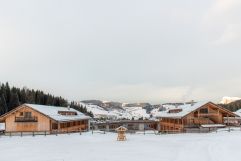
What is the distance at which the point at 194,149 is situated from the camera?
112 feet

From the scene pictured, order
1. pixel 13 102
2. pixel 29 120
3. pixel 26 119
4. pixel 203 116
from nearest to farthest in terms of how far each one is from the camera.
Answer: pixel 29 120 < pixel 26 119 < pixel 203 116 < pixel 13 102

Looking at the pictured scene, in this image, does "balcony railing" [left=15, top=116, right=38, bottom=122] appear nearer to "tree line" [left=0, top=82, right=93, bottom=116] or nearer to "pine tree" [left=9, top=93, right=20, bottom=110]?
"tree line" [left=0, top=82, right=93, bottom=116]

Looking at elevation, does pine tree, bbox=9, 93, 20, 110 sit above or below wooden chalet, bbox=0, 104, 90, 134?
above

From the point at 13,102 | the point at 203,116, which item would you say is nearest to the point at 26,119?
the point at 203,116

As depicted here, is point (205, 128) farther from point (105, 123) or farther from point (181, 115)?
point (105, 123)

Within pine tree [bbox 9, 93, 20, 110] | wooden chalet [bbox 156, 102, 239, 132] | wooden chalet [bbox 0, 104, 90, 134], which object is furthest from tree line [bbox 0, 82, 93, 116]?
wooden chalet [bbox 156, 102, 239, 132]

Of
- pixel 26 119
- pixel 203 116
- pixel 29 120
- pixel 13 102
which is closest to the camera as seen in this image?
pixel 29 120

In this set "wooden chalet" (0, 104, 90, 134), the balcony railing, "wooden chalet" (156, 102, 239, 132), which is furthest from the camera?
"wooden chalet" (156, 102, 239, 132)

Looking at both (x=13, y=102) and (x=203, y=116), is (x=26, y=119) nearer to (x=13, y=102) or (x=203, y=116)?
(x=203, y=116)

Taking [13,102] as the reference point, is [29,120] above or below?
below

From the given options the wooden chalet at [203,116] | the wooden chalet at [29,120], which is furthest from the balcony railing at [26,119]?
the wooden chalet at [203,116]

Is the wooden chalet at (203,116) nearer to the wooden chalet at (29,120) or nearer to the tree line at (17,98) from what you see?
the wooden chalet at (29,120)

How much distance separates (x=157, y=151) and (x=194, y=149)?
3.90m

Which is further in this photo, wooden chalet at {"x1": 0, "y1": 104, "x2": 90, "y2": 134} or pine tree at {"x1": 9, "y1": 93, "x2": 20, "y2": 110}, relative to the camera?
pine tree at {"x1": 9, "y1": 93, "x2": 20, "y2": 110}
